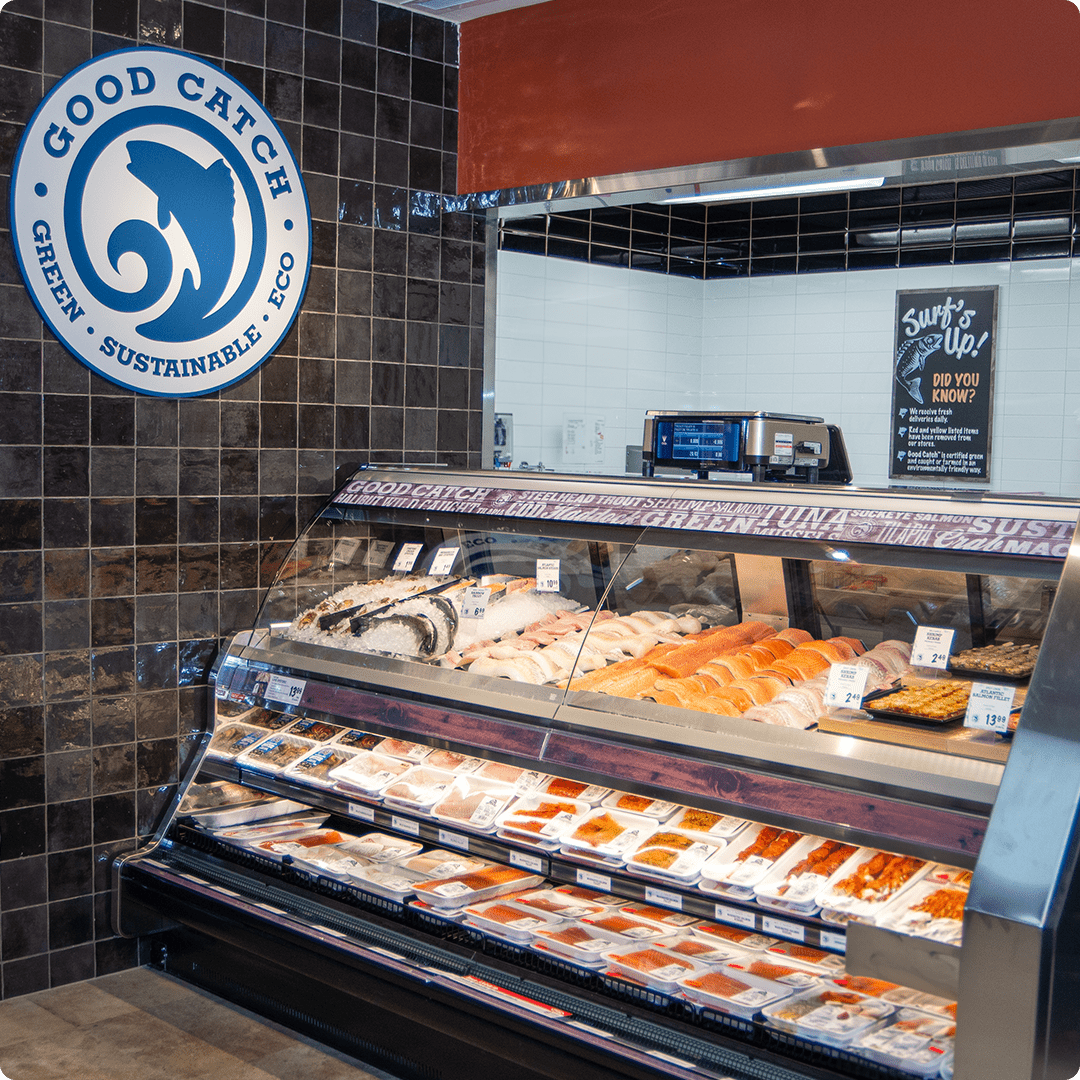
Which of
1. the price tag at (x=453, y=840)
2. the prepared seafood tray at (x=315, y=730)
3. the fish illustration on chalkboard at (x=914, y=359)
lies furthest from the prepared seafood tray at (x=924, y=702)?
the fish illustration on chalkboard at (x=914, y=359)

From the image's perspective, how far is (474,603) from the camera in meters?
3.73

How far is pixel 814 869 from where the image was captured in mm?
2605

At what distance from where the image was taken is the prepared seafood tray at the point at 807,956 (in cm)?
267

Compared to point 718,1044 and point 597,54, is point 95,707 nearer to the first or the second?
point 718,1044

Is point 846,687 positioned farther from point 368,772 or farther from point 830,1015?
point 368,772

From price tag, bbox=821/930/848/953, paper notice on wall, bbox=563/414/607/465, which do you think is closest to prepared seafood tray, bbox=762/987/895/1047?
price tag, bbox=821/930/848/953

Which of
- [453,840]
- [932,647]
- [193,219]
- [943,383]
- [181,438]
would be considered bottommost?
[453,840]

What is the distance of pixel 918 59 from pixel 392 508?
2305 mm

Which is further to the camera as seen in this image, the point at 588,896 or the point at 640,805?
the point at 588,896

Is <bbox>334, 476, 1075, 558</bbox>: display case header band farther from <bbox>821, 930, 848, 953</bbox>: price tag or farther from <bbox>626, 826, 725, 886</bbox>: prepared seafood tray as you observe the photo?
<bbox>821, 930, 848, 953</bbox>: price tag

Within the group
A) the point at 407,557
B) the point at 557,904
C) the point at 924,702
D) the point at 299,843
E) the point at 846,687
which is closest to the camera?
the point at 924,702

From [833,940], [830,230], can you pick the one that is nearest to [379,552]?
[833,940]

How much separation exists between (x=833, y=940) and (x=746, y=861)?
289mm

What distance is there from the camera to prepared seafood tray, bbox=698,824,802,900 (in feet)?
8.56
